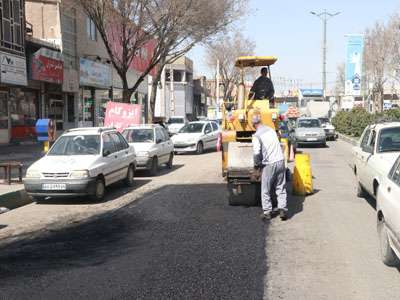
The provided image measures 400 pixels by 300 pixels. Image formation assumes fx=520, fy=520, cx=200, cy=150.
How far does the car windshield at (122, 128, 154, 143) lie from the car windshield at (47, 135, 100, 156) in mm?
4538

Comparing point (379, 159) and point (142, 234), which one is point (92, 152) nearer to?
point (142, 234)

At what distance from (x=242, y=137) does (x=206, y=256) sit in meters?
5.50

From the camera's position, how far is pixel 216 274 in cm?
575

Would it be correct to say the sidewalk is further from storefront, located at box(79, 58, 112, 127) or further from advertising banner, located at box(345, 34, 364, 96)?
advertising banner, located at box(345, 34, 364, 96)

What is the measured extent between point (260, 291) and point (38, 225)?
501 cm

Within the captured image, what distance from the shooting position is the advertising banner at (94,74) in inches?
1197

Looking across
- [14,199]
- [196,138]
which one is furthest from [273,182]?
[196,138]

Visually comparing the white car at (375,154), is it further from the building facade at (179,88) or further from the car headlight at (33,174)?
the building facade at (179,88)

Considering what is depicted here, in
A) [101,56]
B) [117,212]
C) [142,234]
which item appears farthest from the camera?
[101,56]

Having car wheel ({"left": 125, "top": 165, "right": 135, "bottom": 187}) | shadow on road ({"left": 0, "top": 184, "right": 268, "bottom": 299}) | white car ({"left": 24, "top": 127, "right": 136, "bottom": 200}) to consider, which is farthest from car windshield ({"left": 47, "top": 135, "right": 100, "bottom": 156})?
shadow on road ({"left": 0, "top": 184, "right": 268, "bottom": 299})

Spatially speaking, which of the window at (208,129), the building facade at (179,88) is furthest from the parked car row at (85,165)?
the building facade at (179,88)

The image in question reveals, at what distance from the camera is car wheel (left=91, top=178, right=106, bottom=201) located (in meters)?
11.1

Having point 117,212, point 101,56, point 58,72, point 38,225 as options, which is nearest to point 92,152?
point 117,212

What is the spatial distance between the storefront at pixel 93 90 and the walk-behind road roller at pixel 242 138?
62.4ft
